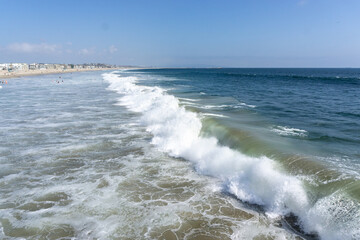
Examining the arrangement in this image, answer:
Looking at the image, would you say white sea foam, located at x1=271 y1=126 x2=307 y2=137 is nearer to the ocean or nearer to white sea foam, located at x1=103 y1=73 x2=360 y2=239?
the ocean

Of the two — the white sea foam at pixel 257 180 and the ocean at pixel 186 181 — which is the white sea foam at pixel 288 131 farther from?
the white sea foam at pixel 257 180

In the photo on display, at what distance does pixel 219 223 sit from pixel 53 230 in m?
4.22

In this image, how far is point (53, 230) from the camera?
6039 mm

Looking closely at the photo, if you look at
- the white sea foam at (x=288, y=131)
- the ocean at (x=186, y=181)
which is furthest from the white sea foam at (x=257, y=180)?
the white sea foam at (x=288, y=131)

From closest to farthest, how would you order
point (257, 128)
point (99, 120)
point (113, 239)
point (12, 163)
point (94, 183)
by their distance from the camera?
point (113, 239) → point (94, 183) → point (12, 163) → point (257, 128) → point (99, 120)

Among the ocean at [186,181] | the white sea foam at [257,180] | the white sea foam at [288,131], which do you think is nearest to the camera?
the white sea foam at [257,180]

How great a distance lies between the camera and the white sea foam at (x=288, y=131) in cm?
1218

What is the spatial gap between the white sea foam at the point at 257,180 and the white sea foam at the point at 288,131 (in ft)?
0.68

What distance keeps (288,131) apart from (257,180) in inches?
236

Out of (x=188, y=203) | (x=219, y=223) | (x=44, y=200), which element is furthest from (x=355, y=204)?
(x=44, y=200)

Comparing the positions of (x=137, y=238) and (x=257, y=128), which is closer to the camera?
(x=137, y=238)

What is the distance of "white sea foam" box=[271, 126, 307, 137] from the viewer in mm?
12175

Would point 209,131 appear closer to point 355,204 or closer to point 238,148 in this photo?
point 238,148

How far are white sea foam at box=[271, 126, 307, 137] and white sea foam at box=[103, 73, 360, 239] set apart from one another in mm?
208
